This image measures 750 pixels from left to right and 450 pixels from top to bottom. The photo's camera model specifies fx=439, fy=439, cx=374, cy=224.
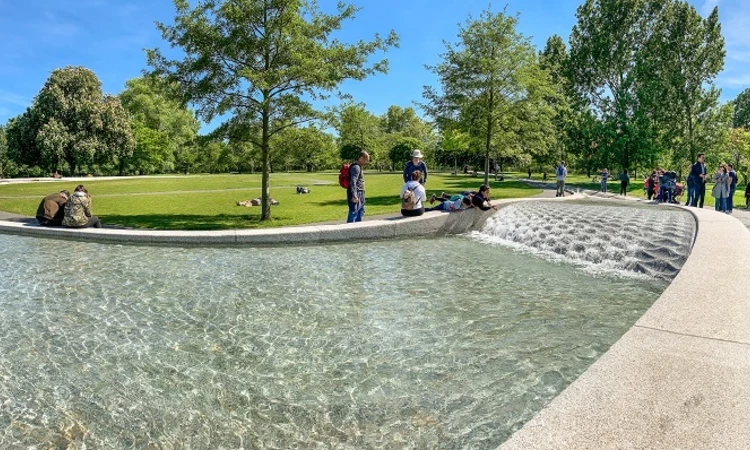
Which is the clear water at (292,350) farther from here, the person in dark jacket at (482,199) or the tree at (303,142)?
the tree at (303,142)

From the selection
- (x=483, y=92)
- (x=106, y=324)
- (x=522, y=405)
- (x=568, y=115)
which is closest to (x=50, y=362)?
(x=106, y=324)

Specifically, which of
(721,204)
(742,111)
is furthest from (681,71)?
(742,111)

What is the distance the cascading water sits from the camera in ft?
28.1

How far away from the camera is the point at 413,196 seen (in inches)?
496

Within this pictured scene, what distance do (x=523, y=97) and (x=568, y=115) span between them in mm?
20407

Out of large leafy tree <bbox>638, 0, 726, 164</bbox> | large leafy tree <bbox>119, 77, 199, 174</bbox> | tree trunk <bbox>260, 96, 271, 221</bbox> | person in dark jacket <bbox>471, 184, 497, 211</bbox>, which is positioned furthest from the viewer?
large leafy tree <bbox>119, 77, 199, 174</bbox>

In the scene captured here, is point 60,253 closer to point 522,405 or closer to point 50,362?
point 50,362

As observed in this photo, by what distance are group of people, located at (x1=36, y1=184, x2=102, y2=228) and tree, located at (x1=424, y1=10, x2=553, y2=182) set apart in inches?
837

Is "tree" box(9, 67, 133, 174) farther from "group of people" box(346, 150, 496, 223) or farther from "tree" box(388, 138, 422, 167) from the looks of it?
"group of people" box(346, 150, 496, 223)

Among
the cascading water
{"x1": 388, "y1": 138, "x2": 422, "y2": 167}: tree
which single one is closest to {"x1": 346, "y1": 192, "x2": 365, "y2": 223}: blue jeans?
the cascading water

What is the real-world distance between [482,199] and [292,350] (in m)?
10.4

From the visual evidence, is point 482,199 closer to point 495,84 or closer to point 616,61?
point 495,84

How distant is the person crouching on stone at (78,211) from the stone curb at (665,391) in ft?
43.7

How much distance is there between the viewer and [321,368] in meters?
4.36
